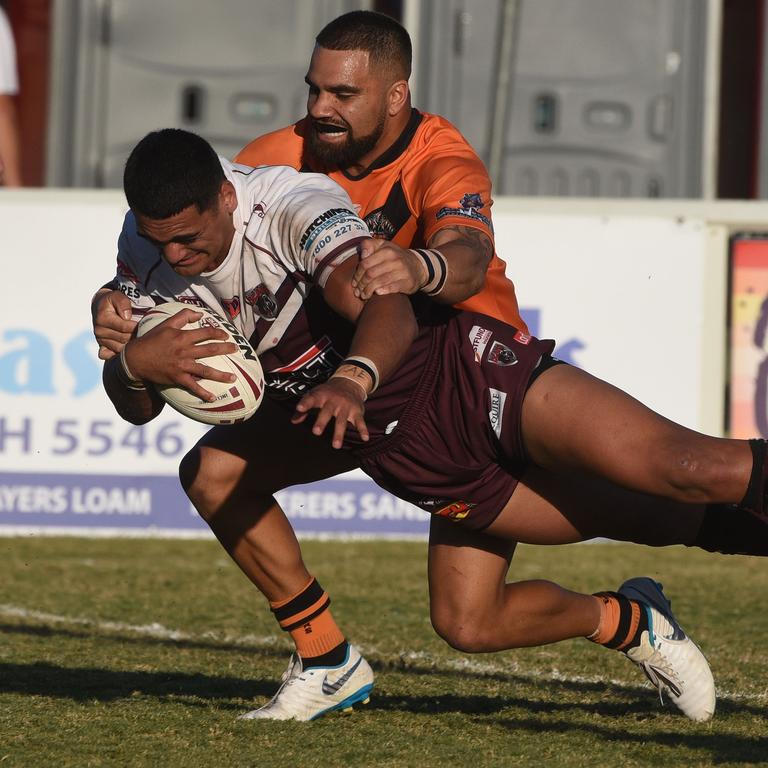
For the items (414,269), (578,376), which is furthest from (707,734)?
(414,269)

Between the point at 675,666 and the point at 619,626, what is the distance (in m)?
0.21

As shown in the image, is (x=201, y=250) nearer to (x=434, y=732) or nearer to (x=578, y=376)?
(x=578, y=376)

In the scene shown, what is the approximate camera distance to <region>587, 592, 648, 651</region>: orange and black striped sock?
4.78 meters

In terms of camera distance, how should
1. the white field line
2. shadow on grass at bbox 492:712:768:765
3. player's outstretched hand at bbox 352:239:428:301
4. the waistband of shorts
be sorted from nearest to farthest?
player's outstretched hand at bbox 352:239:428:301 < shadow on grass at bbox 492:712:768:765 < the waistband of shorts < the white field line

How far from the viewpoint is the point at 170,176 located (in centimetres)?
396

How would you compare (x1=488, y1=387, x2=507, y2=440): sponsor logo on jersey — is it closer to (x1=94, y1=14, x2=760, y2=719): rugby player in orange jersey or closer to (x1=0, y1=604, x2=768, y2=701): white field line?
(x1=94, y1=14, x2=760, y2=719): rugby player in orange jersey

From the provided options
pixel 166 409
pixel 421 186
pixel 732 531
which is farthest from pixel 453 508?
pixel 166 409

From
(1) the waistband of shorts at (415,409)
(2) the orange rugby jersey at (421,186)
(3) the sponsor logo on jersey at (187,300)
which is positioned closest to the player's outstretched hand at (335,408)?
(1) the waistband of shorts at (415,409)

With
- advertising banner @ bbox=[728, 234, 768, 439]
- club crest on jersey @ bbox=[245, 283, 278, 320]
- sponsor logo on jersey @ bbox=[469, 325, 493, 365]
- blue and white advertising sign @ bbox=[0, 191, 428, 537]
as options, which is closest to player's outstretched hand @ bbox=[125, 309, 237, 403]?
club crest on jersey @ bbox=[245, 283, 278, 320]

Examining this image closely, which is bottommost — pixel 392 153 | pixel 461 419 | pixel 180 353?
pixel 461 419

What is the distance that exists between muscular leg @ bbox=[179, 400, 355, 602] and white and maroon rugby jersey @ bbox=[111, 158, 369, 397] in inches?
16.5

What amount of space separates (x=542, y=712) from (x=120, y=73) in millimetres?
8872

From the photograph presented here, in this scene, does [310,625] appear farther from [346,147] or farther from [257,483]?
[346,147]

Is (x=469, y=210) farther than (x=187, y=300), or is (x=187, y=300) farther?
(x=469, y=210)
